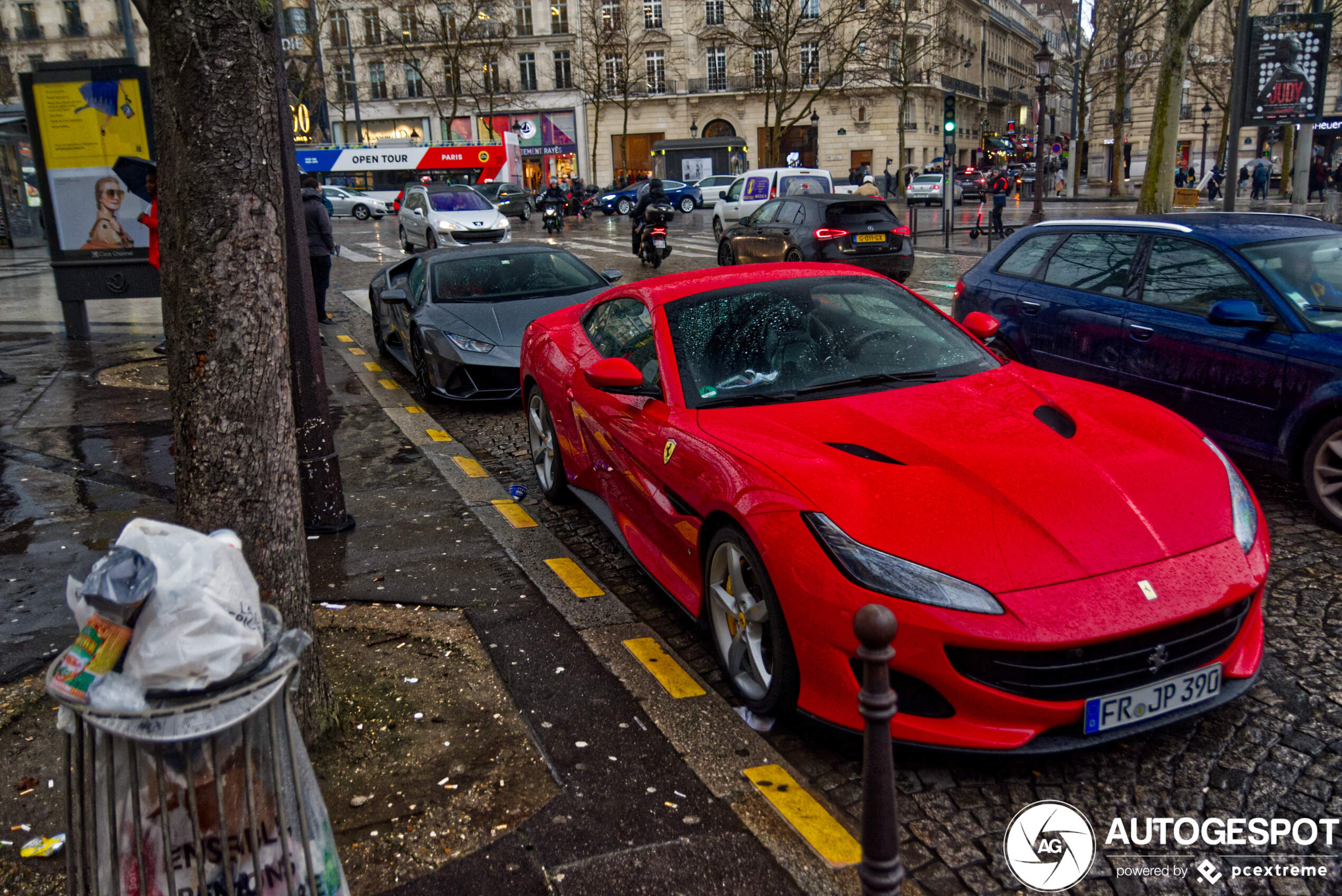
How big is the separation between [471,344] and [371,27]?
6670cm

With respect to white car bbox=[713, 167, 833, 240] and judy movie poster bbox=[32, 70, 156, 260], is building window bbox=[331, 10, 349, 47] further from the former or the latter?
judy movie poster bbox=[32, 70, 156, 260]

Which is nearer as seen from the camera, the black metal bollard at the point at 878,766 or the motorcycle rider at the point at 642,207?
the black metal bollard at the point at 878,766

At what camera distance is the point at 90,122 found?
11234 mm

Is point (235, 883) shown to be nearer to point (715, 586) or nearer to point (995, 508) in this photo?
point (715, 586)

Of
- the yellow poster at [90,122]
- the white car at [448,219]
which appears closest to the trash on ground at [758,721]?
the yellow poster at [90,122]

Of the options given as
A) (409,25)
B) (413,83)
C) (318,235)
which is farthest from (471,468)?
(413,83)

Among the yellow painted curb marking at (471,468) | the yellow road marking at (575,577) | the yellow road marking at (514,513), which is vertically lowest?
the yellow road marking at (575,577)

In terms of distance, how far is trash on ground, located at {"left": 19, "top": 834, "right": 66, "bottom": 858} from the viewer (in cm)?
285

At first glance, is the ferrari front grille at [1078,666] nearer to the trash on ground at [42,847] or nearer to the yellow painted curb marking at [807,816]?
the yellow painted curb marking at [807,816]

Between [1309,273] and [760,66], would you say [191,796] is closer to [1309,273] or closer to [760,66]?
[1309,273]

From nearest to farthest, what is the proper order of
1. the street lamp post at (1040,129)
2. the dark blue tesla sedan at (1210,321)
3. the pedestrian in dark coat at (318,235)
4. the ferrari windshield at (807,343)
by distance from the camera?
the ferrari windshield at (807,343)
the dark blue tesla sedan at (1210,321)
the pedestrian in dark coat at (318,235)
the street lamp post at (1040,129)

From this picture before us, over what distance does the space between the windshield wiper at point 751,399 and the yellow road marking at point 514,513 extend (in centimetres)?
191

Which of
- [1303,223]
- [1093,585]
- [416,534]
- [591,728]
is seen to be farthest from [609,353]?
[1303,223]

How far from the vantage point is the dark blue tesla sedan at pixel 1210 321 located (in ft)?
16.8
